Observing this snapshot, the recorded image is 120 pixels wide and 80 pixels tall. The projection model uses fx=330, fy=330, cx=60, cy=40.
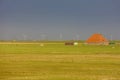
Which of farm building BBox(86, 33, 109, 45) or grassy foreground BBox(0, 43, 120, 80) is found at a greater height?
farm building BBox(86, 33, 109, 45)

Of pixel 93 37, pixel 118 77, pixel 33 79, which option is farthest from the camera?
pixel 93 37

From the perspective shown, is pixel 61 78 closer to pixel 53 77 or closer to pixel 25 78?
pixel 53 77

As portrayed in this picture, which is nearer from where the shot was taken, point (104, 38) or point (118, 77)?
point (118, 77)

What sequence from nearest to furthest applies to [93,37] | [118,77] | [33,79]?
[33,79] < [118,77] < [93,37]

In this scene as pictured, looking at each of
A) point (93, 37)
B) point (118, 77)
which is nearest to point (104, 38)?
point (93, 37)

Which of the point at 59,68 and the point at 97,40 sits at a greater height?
the point at 97,40

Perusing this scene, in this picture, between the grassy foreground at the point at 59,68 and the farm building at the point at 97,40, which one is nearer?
the grassy foreground at the point at 59,68

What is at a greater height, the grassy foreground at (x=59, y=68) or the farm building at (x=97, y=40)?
the farm building at (x=97, y=40)

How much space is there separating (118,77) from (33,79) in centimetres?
921

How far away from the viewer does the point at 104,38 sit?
632ft

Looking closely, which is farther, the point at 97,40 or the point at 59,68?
the point at 97,40

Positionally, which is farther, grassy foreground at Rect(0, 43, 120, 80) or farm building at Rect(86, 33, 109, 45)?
farm building at Rect(86, 33, 109, 45)

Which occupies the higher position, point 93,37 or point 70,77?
point 93,37

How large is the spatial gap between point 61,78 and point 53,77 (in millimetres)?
1169
